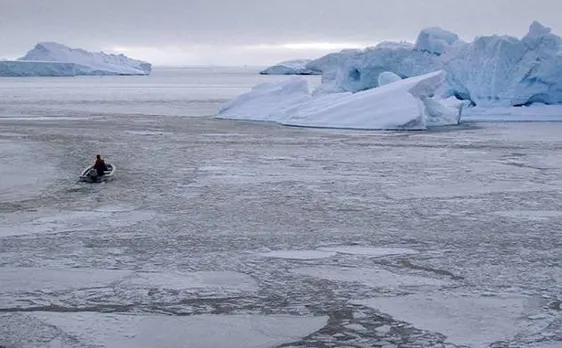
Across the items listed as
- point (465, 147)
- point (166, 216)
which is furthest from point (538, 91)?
point (166, 216)

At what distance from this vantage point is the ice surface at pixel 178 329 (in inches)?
139

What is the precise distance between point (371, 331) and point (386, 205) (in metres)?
3.69

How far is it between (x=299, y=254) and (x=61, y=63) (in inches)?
2708

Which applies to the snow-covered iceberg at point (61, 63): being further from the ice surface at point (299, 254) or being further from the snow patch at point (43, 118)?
the ice surface at point (299, 254)

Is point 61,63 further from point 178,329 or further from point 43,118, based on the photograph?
point 178,329

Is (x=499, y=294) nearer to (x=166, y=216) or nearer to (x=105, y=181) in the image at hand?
(x=166, y=216)

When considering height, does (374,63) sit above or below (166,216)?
above

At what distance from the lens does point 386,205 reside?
7348 millimetres

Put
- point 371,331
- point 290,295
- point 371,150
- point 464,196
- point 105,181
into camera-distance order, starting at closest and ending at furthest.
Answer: point 371,331 < point 290,295 < point 464,196 < point 105,181 < point 371,150

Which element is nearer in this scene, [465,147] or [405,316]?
[405,316]

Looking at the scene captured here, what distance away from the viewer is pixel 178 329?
3.73 m

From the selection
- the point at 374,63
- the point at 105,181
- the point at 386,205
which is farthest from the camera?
the point at 374,63

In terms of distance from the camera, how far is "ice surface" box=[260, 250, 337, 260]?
5277 mm

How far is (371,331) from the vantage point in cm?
373
